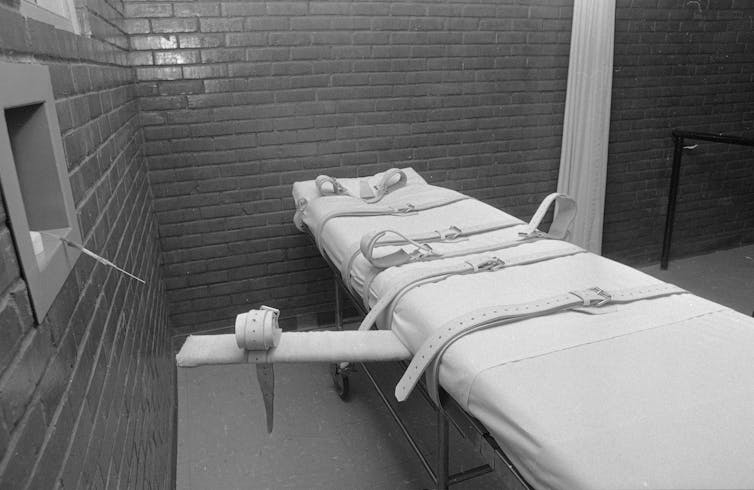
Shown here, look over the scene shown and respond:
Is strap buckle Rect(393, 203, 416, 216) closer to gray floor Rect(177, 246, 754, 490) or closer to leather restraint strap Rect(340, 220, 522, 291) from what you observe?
leather restraint strap Rect(340, 220, 522, 291)

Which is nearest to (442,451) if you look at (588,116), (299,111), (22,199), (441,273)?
(441,273)

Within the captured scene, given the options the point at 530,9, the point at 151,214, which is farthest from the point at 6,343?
the point at 530,9

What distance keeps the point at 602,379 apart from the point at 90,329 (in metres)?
1.01

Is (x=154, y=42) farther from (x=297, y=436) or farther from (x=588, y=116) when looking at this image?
(x=588, y=116)

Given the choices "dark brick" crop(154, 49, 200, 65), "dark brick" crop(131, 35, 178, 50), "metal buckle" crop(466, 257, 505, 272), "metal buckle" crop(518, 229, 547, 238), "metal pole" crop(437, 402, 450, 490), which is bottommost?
"metal pole" crop(437, 402, 450, 490)

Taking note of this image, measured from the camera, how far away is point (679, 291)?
1.42 meters

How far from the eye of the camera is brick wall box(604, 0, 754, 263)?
12.3 feet

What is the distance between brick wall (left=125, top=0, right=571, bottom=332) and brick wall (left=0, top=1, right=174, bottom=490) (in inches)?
21.5

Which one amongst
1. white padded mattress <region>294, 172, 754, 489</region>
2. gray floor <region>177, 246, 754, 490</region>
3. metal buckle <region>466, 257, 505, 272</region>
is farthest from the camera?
gray floor <region>177, 246, 754, 490</region>

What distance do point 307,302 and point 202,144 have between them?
1.14 meters

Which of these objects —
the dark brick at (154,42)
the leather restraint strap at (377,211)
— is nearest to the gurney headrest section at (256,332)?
the leather restraint strap at (377,211)

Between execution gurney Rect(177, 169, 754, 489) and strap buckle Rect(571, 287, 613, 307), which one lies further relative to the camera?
strap buckle Rect(571, 287, 613, 307)

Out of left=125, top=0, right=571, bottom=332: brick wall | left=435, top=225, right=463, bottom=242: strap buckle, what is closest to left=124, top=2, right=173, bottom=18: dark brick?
left=125, top=0, right=571, bottom=332: brick wall

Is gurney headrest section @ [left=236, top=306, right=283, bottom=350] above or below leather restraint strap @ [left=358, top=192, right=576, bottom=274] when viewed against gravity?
below
